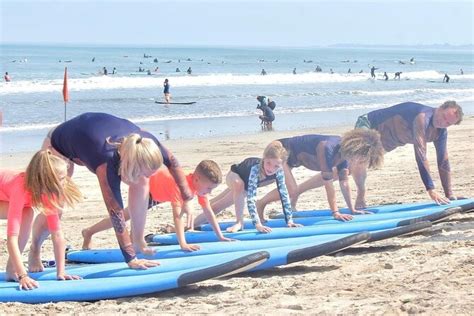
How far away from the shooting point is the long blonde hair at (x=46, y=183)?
5602 mm

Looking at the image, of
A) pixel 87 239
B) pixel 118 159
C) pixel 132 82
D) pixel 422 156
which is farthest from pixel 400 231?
pixel 132 82

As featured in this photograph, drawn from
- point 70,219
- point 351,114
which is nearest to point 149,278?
point 70,219

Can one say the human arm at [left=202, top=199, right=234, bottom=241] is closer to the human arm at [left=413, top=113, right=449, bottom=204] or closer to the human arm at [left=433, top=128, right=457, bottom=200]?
the human arm at [left=413, top=113, right=449, bottom=204]

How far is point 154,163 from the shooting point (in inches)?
223

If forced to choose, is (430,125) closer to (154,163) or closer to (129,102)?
(154,163)

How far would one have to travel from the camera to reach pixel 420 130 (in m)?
8.85

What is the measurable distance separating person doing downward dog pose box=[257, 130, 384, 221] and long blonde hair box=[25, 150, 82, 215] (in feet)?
10.6

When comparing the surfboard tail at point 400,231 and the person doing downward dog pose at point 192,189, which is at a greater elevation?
the person doing downward dog pose at point 192,189

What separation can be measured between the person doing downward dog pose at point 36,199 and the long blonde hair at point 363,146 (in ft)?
10.3

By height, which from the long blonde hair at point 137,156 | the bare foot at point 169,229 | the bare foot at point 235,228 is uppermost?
the long blonde hair at point 137,156

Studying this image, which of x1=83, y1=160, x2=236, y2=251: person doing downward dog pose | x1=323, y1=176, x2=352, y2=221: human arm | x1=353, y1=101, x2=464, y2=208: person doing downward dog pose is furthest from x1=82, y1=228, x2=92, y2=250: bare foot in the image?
x1=353, y1=101, x2=464, y2=208: person doing downward dog pose

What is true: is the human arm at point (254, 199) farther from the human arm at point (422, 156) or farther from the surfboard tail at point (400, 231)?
the human arm at point (422, 156)

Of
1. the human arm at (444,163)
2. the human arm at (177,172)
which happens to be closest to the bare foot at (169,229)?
the human arm at (177,172)

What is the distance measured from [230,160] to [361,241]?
8.66 metres
